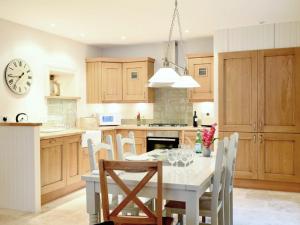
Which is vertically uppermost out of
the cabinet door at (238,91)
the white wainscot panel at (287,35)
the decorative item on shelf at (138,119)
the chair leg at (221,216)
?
the white wainscot panel at (287,35)

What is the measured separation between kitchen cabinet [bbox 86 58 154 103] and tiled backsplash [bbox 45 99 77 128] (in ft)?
1.43

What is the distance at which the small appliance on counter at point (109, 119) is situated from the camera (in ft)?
20.6

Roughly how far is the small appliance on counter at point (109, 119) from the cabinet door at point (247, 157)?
2.44m

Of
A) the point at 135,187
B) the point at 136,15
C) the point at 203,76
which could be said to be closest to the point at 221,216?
the point at 135,187

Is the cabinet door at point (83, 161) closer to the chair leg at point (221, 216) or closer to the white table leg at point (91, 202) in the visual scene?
the white table leg at point (91, 202)

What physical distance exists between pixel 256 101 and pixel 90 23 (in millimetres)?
2735

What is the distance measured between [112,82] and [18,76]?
76.9 inches

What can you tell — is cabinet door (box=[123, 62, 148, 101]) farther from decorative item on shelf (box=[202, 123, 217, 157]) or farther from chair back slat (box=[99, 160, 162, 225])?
chair back slat (box=[99, 160, 162, 225])

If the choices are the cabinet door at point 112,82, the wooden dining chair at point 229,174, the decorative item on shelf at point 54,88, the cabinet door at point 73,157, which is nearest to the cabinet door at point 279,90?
the wooden dining chair at point 229,174

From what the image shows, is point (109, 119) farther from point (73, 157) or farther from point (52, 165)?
point (52, 165)

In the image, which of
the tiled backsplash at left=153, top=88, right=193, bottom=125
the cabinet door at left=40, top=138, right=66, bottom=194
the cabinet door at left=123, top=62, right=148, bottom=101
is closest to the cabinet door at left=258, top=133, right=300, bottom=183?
the tiled backsplash at left=153, top=88, right=193, bottom=125

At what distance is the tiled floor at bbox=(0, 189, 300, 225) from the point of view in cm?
374

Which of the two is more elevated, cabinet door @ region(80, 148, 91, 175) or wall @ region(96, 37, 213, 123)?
wall @ region(96, 37, 213, 123)

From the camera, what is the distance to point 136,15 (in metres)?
4.52
